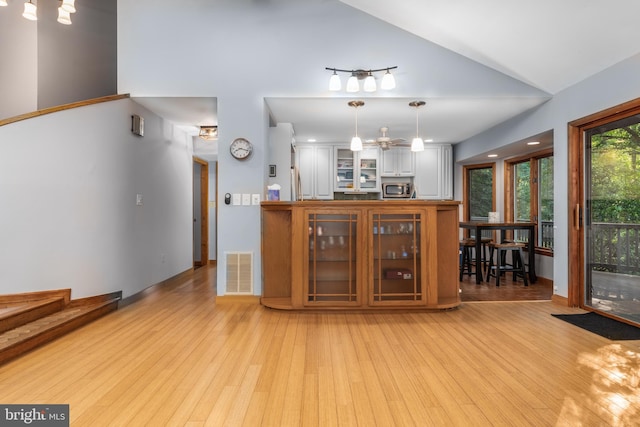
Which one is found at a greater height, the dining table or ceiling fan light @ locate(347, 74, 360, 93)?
ceiling fan light @ locate(347, 74, 360, 93)

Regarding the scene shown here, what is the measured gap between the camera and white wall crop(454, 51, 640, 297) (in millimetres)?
3395

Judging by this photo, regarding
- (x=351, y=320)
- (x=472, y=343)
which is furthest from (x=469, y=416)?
(x=351, y=320)

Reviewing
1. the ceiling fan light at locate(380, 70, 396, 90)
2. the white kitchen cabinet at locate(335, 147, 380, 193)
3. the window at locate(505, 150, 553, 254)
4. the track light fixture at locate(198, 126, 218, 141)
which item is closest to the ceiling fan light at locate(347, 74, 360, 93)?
the ceiling fan light at locate(380, 70, 396, 90)

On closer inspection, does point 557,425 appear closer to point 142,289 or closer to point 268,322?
point 268,322

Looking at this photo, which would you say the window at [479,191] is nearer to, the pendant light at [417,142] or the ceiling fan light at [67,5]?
the pendant light at [417,142]

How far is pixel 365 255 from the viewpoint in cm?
386

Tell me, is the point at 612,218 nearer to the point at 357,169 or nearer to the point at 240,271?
the point at 240,271

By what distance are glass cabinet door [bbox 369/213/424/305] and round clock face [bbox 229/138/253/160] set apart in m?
1.60

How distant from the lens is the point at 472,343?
2.95 m

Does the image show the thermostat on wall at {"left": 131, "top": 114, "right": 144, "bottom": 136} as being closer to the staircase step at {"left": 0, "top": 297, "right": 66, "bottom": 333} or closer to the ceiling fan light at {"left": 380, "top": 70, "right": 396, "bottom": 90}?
the staircase step at {"left": 0, "top": 297, "right": 66, "bottom": 333}

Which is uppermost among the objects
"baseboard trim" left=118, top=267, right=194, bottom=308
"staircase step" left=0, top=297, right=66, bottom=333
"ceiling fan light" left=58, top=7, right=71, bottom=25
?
"ceiling fan light" left=58, top=7, right=71, bottom=25

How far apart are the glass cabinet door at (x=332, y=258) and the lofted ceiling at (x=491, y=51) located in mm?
1472

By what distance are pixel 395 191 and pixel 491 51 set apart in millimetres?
3221

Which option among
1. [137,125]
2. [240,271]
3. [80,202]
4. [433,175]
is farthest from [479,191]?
[80,202]
